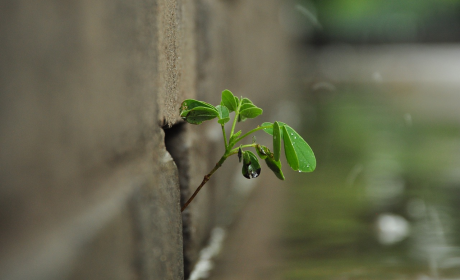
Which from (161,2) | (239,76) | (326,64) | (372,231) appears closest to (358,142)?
(239,76)

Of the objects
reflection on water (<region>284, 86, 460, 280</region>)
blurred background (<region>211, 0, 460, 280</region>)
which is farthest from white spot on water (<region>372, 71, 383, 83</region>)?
reflection on water (<region>284, 86, 460, 280</region>)

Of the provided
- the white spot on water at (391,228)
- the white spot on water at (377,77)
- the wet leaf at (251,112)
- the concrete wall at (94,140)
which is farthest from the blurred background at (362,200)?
the white spot on water at (377,77)

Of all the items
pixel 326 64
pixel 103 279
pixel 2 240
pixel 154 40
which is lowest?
pixel 326 64

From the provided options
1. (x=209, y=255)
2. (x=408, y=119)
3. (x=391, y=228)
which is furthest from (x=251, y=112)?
(x=408, y=119)

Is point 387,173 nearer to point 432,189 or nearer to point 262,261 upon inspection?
point 432,189

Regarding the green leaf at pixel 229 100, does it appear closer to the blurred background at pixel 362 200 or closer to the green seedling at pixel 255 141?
the green seedling at pixel 255 141

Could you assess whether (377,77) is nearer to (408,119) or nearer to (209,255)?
(408,119)
